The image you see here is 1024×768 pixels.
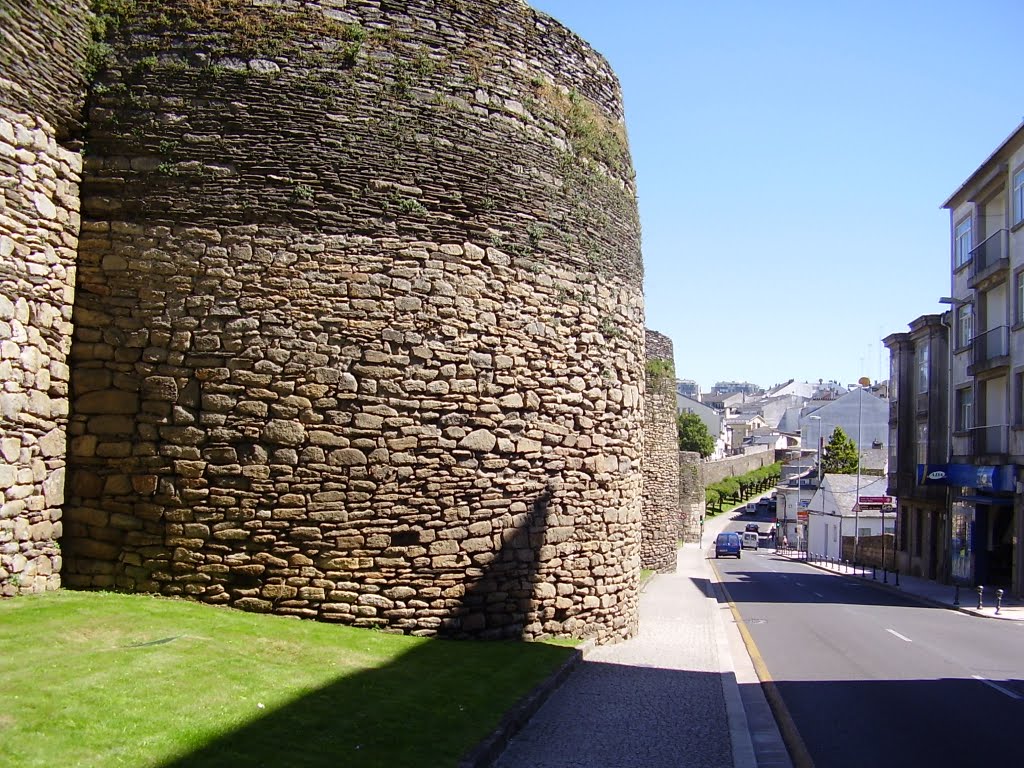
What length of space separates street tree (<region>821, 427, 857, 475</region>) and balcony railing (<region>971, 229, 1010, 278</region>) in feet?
153

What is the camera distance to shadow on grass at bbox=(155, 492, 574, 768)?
6824mm

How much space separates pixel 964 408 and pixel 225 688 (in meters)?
34.5

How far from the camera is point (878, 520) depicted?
6225cm

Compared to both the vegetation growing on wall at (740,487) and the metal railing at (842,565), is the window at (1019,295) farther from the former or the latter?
the vegetation growing on wall at (740,487)

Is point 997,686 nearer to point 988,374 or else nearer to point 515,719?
point 515,719

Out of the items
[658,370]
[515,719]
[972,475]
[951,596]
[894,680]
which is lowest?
[951,596]

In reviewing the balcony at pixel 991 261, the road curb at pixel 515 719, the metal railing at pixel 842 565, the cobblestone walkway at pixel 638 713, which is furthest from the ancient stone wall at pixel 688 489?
the road curb at pixel 515 719

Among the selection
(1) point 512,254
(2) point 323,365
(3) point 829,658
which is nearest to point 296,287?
(2) point 323,365

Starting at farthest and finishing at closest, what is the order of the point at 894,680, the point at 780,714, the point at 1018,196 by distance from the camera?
1. the point at 1018,196
2. the point at 894,680
3. the point at 780,714

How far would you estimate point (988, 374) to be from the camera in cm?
3347

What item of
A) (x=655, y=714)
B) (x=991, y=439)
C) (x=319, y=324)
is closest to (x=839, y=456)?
(x=991, y=439)

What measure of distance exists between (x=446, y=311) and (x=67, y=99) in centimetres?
457

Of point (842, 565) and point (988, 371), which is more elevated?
point (988, 371)

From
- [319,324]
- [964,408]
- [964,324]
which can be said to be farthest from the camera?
[964,324]
